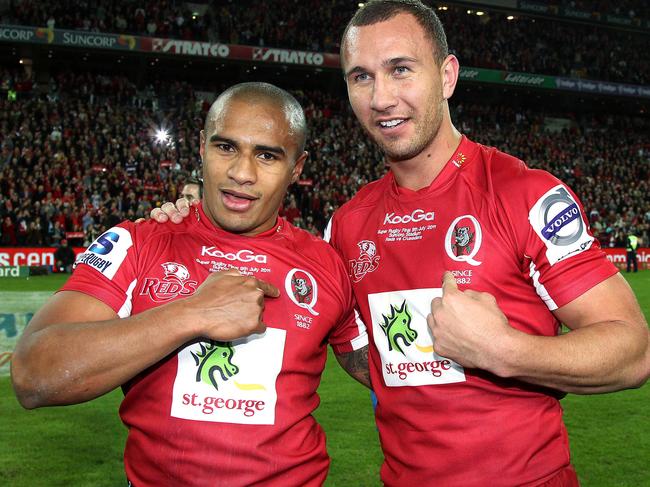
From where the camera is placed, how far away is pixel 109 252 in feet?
8.69

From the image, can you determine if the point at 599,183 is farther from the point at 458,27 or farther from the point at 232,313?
the point at 232,313

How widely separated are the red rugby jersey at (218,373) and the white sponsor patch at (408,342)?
0.24 m

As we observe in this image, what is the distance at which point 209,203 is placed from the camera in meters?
2.87

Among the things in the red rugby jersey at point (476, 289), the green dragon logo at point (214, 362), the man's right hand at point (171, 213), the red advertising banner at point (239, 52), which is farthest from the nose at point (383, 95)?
the red advertising banner at point (239, 52)

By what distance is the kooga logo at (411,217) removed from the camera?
280 centimetres

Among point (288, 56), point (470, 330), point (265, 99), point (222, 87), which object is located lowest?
point (470, 330)

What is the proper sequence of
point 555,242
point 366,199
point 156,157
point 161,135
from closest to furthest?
point 555,242
point 366,199
point 156,157
point 161,135

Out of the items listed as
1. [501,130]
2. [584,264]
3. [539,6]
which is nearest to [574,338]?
[584,264]

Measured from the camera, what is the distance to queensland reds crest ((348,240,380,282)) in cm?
289

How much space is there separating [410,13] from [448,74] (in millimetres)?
313

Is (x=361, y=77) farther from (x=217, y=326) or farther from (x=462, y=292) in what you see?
(x=217, y=326)

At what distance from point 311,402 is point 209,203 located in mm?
937

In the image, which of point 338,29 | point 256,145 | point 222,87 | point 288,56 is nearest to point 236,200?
point 256,145

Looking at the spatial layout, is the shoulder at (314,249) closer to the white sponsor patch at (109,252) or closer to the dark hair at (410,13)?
the white sponsor patch at (109,252)
